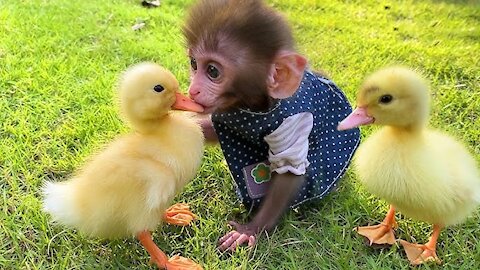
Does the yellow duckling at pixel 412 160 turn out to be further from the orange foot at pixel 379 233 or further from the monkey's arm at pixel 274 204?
the monkey's arm at pixel 274 204

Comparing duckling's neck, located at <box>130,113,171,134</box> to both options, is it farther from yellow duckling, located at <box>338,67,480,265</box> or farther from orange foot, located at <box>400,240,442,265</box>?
orange foot, located at <box>400,240,442,265</box>

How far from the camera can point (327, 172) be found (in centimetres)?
213

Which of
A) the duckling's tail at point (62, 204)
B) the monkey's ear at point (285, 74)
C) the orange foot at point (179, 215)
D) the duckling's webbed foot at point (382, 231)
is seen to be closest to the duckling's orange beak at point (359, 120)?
the monkey's ear at point (285, 74)

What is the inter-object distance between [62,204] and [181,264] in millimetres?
381

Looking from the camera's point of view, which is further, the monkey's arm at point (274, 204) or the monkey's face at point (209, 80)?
the monkey's arm at point (274, 204)

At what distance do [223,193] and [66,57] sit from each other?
4.02 feet

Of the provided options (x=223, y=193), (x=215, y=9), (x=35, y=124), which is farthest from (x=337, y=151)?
(x=35, y=124)

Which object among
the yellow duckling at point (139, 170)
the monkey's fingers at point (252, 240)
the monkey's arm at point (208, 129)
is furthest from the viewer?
the monkey's arm at point (208, 129)

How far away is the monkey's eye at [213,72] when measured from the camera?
1842 mm

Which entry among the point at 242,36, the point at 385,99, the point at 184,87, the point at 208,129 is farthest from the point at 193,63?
the point at 184,87

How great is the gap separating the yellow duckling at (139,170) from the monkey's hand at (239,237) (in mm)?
144

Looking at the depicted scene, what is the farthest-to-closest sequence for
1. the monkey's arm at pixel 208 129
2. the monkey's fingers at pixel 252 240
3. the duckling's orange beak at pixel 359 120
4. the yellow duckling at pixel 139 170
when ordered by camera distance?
the monkey's arm at pixel 208 129 → the monkey's fingers at pixel 252 240 → the duckling's orange beak at pixel 359 120 → the yellow duckling at pixel 139 170

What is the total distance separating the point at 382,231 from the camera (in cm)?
196

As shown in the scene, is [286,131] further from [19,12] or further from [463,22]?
[463,22]
